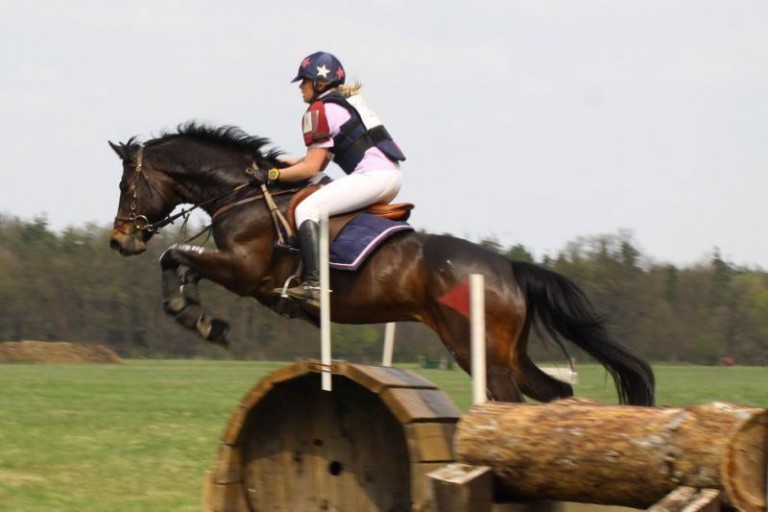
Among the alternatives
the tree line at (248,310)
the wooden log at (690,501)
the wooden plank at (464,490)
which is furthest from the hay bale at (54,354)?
the wooden log at (690,501)

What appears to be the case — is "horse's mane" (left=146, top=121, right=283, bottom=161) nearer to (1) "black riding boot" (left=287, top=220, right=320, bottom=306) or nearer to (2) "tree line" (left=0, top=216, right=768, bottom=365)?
(1) "black riding boot" (left=287, top=220, right=320, bottom=306)

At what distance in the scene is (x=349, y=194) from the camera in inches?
291

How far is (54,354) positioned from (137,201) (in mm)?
31683

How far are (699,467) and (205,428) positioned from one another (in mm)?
7881

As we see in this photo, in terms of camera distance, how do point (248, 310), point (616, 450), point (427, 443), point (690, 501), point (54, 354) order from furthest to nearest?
point (248, 310), point (54, 354), point (427, 443), point (616, 450), point (690, 501)

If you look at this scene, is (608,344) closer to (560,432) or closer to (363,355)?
(560,432)

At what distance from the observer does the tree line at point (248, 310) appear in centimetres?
4547

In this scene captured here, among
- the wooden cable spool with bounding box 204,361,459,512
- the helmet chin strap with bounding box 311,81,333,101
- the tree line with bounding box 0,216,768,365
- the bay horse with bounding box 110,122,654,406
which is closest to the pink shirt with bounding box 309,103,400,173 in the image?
the helmet chin strap with bounding box 311,81,333,101

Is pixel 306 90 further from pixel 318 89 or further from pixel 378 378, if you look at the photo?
pixel 378 378

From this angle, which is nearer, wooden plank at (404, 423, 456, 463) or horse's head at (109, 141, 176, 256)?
wooden plank at (404, 423, 456, 463)

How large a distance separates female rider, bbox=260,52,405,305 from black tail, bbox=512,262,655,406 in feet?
2.96

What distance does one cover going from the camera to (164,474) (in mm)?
8570


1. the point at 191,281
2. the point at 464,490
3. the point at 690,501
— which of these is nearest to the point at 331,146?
the point at 191,281

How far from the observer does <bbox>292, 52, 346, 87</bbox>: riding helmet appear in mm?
7477
